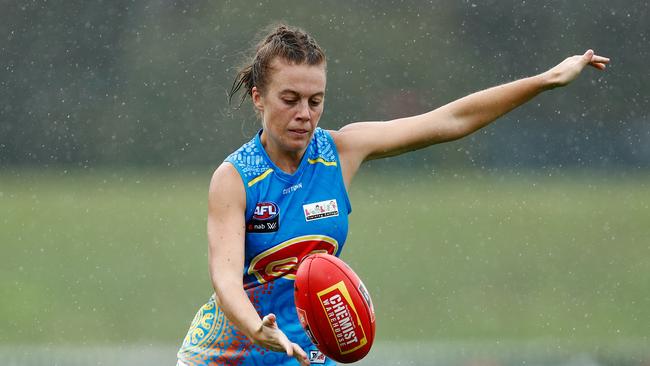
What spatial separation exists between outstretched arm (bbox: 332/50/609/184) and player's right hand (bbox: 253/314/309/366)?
0.76 m

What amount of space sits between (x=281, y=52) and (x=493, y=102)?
2.28ft

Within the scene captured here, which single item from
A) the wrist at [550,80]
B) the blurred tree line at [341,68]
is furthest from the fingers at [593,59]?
the blurred tree line at [341,68]

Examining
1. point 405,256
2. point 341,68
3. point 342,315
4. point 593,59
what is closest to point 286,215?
point 342,315

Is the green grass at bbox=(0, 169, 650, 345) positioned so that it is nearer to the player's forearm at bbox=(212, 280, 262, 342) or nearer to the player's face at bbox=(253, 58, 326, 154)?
the player's face at bbox=(253, 58, 326, 154)

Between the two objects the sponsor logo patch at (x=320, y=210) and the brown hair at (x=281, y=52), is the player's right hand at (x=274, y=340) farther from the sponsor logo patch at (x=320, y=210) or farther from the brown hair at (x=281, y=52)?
the brown hair at (x=281, y=52)

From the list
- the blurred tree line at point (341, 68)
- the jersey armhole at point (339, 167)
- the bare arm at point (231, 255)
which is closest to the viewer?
the bare arm at point (231, 255)

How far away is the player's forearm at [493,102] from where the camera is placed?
3328 mm

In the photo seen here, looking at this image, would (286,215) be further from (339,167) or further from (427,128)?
(427,128)

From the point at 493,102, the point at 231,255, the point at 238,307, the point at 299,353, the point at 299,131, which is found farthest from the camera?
the point at 493,102

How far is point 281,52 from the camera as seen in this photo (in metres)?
3.18

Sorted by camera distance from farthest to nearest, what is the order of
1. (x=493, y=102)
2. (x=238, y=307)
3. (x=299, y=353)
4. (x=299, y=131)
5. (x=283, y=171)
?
(x=493, y=102) → (x=283, y=171) → (x=299, y=131) → (x=238, y=307) → (x=299, y=353)

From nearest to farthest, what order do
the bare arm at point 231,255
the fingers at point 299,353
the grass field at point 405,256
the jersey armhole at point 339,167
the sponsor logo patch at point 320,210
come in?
the fingers at point 299,353
the bare arm at point 231,255
the sponsor logo patch at point 320,210
the jersey armhole at point 339,167
the grass field at point 405,256

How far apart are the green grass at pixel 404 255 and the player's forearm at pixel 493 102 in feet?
14.7

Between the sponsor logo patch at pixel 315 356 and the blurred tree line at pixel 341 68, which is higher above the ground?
the blurred tree line at pixel 341 68
